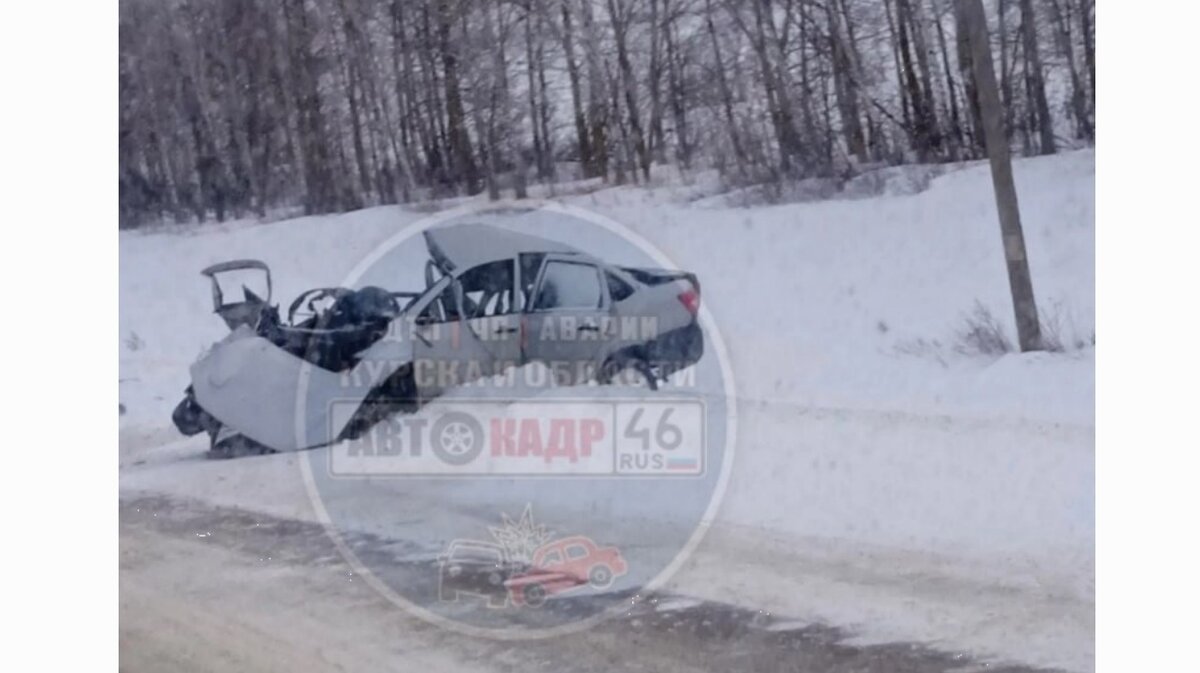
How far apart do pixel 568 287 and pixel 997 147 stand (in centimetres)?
161

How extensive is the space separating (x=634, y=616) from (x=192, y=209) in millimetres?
2267

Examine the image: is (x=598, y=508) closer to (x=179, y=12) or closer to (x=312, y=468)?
(x=312, y=468)

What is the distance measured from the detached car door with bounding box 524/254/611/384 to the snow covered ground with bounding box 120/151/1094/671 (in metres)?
0.28

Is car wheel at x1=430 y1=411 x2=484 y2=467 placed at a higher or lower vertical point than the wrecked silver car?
lower

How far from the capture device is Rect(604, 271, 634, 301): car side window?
13.6ft

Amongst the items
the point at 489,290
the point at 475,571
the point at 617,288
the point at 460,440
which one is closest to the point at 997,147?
the point at 617,288

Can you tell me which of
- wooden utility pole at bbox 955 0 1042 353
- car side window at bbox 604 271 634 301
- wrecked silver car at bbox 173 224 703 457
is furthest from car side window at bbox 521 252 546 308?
wooden utility pole at bbox 955 0 1042 353

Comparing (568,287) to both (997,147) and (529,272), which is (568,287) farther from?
(997,147)

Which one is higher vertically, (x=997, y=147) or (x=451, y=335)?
(x=997, y=147)

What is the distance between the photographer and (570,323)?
13.5 ft

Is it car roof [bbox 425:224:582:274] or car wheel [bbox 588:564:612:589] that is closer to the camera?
Result: car wheel [bbox 588:564:612:589]

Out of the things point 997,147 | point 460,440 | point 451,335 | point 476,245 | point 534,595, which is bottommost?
point 534,595

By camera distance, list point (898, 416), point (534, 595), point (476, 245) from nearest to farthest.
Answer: point (534, 595)
point (898, 416)
point (476, 245)

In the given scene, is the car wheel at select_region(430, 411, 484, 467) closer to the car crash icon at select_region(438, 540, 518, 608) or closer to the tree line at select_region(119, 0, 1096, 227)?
the car crash icon at select_region(438, 540, 518, 608)
